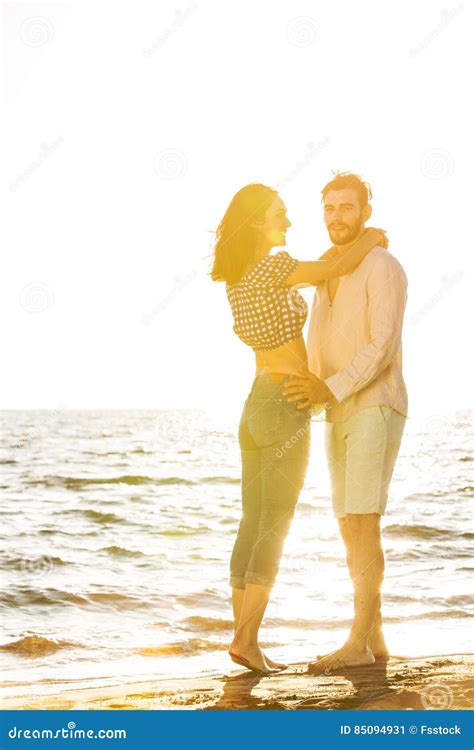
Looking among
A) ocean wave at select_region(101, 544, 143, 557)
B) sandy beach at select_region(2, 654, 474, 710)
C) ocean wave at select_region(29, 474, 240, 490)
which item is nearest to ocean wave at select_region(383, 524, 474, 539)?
ocean wave at select_region(101, 544, 143, 557)

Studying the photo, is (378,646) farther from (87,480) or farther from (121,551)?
(87,480)

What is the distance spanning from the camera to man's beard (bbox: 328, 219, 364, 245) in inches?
156

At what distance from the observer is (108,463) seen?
2386 cm

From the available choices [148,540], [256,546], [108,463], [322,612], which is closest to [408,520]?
[148,540]

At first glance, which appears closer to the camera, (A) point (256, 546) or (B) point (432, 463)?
(A) point (256, 546)

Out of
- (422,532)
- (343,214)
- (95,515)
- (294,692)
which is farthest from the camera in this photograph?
(95,515)

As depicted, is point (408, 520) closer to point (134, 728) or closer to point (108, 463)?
point (134, 728)

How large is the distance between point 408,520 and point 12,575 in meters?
5.78

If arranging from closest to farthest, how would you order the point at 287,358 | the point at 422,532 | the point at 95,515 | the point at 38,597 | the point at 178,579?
1. the point at 287,358
2. the point at 38,597
3. the point at 178,579
4. the point at 422,532
5. the point at 95,515

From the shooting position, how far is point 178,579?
26.5ft

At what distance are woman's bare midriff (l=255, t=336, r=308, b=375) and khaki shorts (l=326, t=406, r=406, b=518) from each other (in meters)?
0.36

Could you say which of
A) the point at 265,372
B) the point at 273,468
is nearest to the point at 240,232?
the point at 265,372

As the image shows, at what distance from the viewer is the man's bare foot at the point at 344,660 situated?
153 inches

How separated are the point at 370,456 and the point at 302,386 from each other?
44 centimetres
